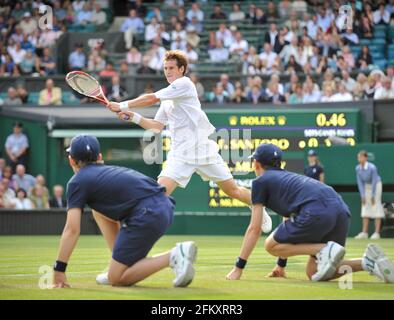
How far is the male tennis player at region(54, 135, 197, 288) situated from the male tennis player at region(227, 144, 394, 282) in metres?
1.09

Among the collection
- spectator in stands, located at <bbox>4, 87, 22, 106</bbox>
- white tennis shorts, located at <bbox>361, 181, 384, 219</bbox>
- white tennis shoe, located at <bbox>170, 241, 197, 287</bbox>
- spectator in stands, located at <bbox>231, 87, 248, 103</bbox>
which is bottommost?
white tennis shorts, located at <bbox>361, 181, 384, 219</bbox>

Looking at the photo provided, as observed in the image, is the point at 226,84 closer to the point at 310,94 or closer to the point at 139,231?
the point at 310,94

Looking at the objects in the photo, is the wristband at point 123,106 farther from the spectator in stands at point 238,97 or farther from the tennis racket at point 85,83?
the spectator in stands at point 238,97

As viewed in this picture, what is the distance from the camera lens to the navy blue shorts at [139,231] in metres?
9.70

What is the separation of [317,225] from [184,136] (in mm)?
3006

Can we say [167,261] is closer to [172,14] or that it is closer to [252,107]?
[252,107]

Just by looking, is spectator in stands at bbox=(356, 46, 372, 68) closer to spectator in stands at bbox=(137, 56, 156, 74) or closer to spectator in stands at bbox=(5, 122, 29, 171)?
spectator in stands at bbox=(137, 56, 156, 74)

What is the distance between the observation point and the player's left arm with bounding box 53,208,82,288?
31.6 feet

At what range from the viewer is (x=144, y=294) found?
30.4ft

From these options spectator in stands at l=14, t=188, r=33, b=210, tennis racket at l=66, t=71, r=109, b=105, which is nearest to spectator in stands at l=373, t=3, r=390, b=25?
spectator in stands at l=14, t=188, r=33, b=210

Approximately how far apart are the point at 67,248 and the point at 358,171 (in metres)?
13.4

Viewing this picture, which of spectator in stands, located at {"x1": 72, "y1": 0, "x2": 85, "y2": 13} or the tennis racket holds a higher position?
spectator in stands, located at {"x1": 72, "y1": 0, "x2": 85, "y2": 13}
